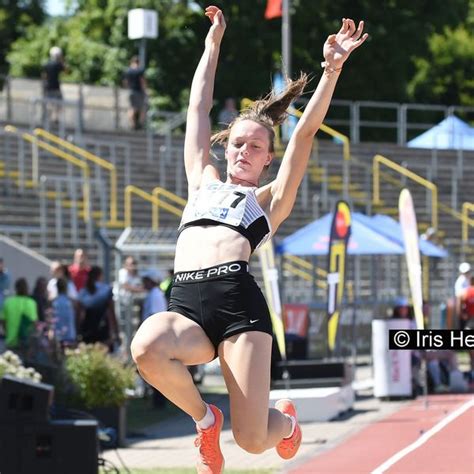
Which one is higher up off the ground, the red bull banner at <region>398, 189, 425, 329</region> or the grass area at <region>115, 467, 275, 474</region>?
the red bull banner at <region>398, 189, 425, 329</region>

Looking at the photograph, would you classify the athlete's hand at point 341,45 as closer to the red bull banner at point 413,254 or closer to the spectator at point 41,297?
the red bull banner at point 413,254

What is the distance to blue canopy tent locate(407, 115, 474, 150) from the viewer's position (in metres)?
36.8

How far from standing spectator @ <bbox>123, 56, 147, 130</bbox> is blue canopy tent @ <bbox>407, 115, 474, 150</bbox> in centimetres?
812

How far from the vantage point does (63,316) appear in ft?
58.3

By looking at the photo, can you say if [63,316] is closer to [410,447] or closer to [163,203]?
[410,447]

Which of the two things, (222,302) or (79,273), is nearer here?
(222,302)

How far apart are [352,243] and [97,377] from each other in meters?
7.99

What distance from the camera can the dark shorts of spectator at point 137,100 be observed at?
30594mm

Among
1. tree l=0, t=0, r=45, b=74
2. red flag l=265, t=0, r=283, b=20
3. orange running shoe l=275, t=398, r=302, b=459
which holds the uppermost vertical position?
tree l=0, t=0, r=45, b=74

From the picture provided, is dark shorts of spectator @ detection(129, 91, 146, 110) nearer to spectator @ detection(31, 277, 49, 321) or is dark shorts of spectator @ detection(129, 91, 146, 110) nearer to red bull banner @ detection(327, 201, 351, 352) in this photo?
spectator @ detection(31, 277, 49, 321)

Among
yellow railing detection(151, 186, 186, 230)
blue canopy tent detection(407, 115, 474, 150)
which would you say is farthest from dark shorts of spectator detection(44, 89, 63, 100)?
blue canopy tent detection(407, 115, 474, 150)

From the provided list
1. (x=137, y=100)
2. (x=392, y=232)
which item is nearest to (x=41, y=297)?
(x=392, y=232)

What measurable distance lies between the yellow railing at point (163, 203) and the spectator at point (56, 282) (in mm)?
6234

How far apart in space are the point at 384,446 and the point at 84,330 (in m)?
5.61
